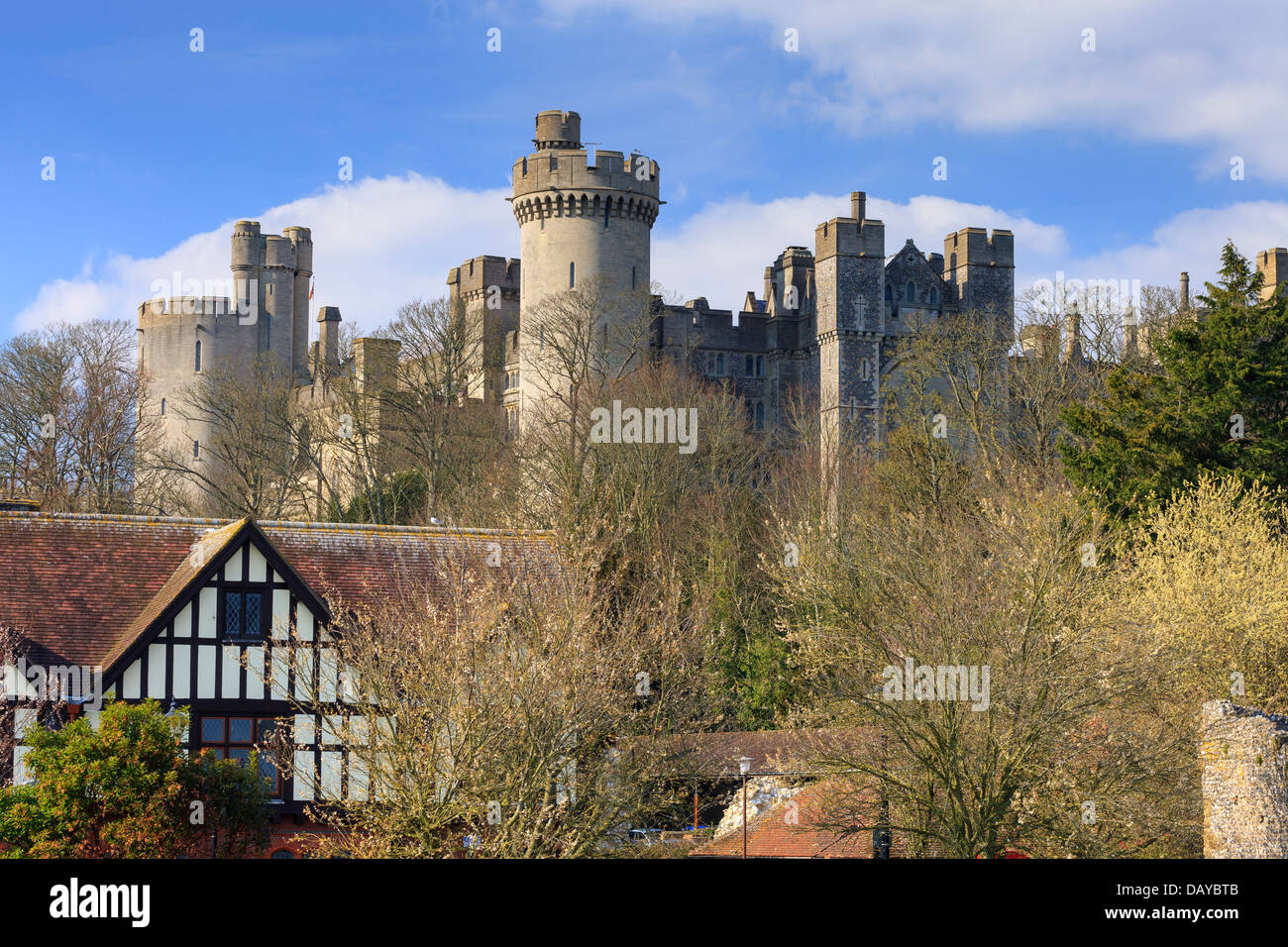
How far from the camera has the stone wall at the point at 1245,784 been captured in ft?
47.6

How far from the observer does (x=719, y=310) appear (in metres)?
56.3

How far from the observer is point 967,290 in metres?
54.7

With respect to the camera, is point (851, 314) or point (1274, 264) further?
point (1274, 264)

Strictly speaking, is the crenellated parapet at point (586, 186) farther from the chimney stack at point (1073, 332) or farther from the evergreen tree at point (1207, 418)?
the evergreen tree at point (1207, 418)

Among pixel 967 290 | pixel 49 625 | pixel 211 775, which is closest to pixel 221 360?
pixel 967 290

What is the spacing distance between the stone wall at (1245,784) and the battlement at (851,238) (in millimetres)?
38959

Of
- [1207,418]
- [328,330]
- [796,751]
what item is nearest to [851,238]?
[328,330]

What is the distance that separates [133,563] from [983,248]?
39310 mm

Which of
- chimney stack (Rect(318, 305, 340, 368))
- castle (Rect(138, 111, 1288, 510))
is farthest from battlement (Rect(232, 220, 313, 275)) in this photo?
castle (Rect(138, 111, 1288, 510))

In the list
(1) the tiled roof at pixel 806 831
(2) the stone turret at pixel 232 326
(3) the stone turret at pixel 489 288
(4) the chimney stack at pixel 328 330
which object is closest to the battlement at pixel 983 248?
(3) the stone turret at pixel 489 288

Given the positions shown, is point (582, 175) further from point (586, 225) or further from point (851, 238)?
point (851, 238)

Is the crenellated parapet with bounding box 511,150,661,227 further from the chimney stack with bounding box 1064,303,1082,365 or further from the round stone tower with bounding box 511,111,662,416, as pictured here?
the chimney stack with bounding box 1064,303,1082,365

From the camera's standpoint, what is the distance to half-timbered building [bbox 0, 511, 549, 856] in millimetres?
20422
